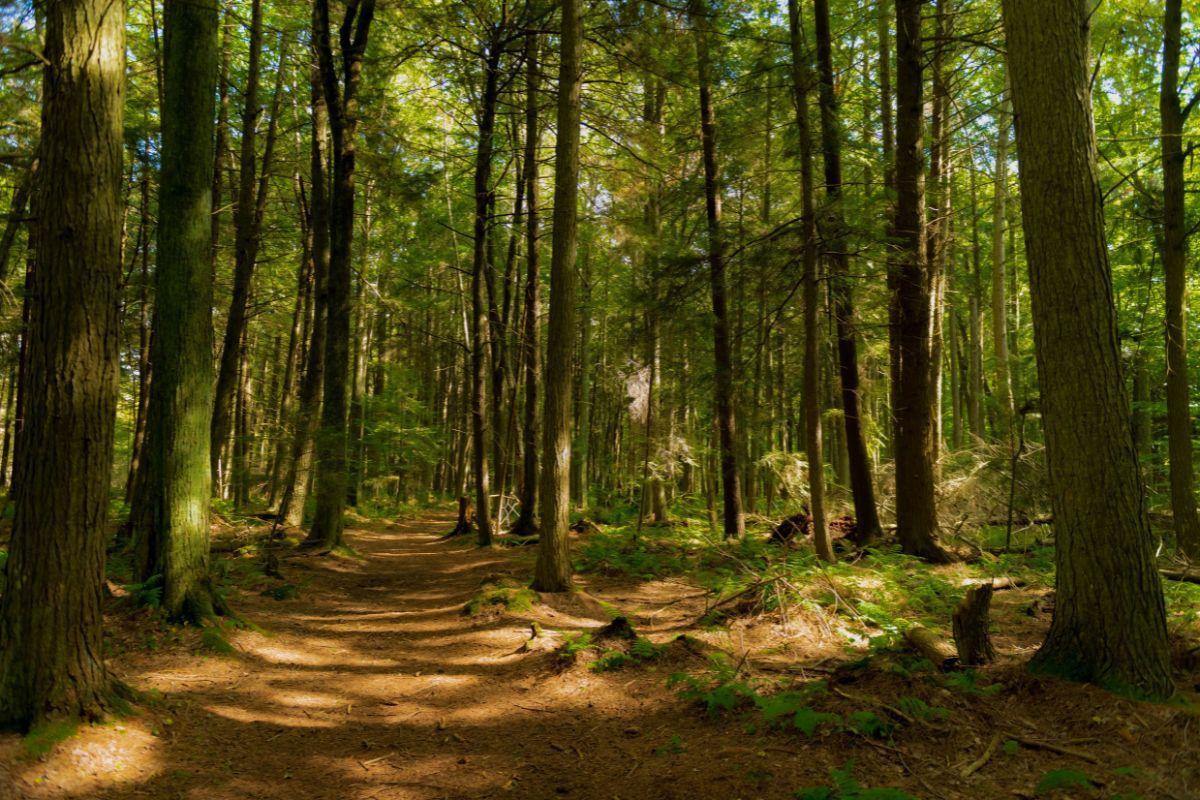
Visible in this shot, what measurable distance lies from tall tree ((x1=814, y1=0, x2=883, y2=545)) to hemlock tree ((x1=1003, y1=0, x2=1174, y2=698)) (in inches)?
155

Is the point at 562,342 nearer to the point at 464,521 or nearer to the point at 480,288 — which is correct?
the point at 480,288

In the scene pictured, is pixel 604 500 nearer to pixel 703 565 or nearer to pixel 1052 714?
pixel 703 565

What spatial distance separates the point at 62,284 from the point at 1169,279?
12.5 meters

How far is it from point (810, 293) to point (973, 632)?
5.32 metres

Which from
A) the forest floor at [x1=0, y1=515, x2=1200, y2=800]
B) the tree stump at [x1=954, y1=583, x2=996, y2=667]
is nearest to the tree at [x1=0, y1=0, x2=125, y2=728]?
the forest floor at [x1=0, y1=515, x2=1200, y2=800]

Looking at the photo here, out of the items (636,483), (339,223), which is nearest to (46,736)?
(339,223)

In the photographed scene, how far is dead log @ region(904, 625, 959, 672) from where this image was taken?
4734 mm

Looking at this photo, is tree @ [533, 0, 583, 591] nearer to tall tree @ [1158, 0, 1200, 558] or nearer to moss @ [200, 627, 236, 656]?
moss @ [200, 627, 236, 656]

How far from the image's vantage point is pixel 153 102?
12438mm

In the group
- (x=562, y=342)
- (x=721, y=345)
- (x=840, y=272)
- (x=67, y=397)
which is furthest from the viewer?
(x=721, y=345)

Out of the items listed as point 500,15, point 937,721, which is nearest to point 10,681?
point 937,721

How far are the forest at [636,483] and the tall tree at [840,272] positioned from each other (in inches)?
2.5

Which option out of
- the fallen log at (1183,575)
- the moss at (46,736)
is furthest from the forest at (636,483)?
the fallen log at (1183,575)

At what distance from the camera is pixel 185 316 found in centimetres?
638
